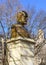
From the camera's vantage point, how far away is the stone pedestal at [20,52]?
3.60 metres

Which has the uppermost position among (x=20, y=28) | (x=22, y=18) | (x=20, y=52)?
(x=22, y=18)

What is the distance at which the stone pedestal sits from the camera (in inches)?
142

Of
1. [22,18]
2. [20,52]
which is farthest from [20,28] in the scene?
[20,52]

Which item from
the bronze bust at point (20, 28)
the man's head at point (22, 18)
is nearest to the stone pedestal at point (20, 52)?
the bronze bust at point (20, 28)

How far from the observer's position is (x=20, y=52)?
3594mm

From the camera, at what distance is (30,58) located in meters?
3.67

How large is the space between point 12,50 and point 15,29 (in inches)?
11.6

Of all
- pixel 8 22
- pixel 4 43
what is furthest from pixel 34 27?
pixel 4 43

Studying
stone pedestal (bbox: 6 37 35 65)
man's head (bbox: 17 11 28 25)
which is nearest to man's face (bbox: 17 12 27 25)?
man's head (bbox: 17 11 28 25)

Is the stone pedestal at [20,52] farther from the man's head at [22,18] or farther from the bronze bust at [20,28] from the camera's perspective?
the man's head at [22,18]

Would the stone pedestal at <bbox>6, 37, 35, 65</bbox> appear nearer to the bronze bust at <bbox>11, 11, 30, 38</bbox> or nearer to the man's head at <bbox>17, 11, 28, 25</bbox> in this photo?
the bronze bust at <bbox>11, 11, 30, 38</bbox>

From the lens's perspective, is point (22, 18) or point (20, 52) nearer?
point (20, 52)

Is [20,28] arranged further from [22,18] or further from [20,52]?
[20,52]

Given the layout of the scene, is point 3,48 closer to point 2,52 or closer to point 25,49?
point 2,52
